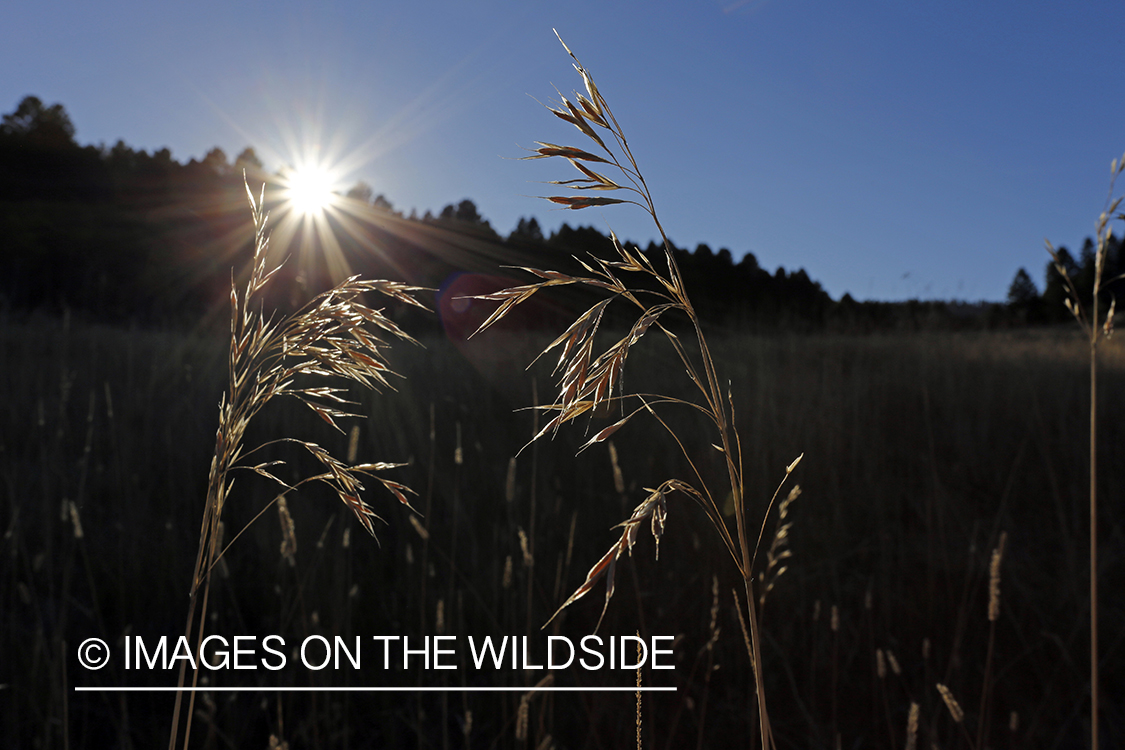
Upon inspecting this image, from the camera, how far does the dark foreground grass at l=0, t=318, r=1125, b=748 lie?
170cm

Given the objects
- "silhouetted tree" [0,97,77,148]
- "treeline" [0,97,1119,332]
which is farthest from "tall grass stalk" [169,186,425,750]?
"silhouetted tree" [0,97,77,148]

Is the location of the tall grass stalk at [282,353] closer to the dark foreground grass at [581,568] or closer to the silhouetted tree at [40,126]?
the dark foreground grass at [581,568]

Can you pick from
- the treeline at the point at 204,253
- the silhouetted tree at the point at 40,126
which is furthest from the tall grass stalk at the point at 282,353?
the silhouetted tree at the point at 40,126

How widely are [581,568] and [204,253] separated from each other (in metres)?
23.0

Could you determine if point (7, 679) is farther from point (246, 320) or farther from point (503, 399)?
point (503, 399)

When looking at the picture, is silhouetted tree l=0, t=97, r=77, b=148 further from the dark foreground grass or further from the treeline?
the dark foreground grass

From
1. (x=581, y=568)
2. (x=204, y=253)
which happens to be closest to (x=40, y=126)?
(x=204, y=253)

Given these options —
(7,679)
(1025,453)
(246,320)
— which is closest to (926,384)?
(1025,453)

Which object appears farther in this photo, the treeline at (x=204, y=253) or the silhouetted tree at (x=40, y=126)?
the silhouetted tree at (x=40, y=126)

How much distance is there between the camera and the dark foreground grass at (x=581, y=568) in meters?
1.70

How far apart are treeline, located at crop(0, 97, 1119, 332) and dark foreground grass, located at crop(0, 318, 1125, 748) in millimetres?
1167

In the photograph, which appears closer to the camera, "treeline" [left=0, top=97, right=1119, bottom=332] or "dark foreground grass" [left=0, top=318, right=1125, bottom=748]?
"dark foreground grass" [left=0, top=318, right=1125, bottom=748]

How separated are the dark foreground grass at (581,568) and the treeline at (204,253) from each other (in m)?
1.17

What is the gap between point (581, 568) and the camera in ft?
7.57
